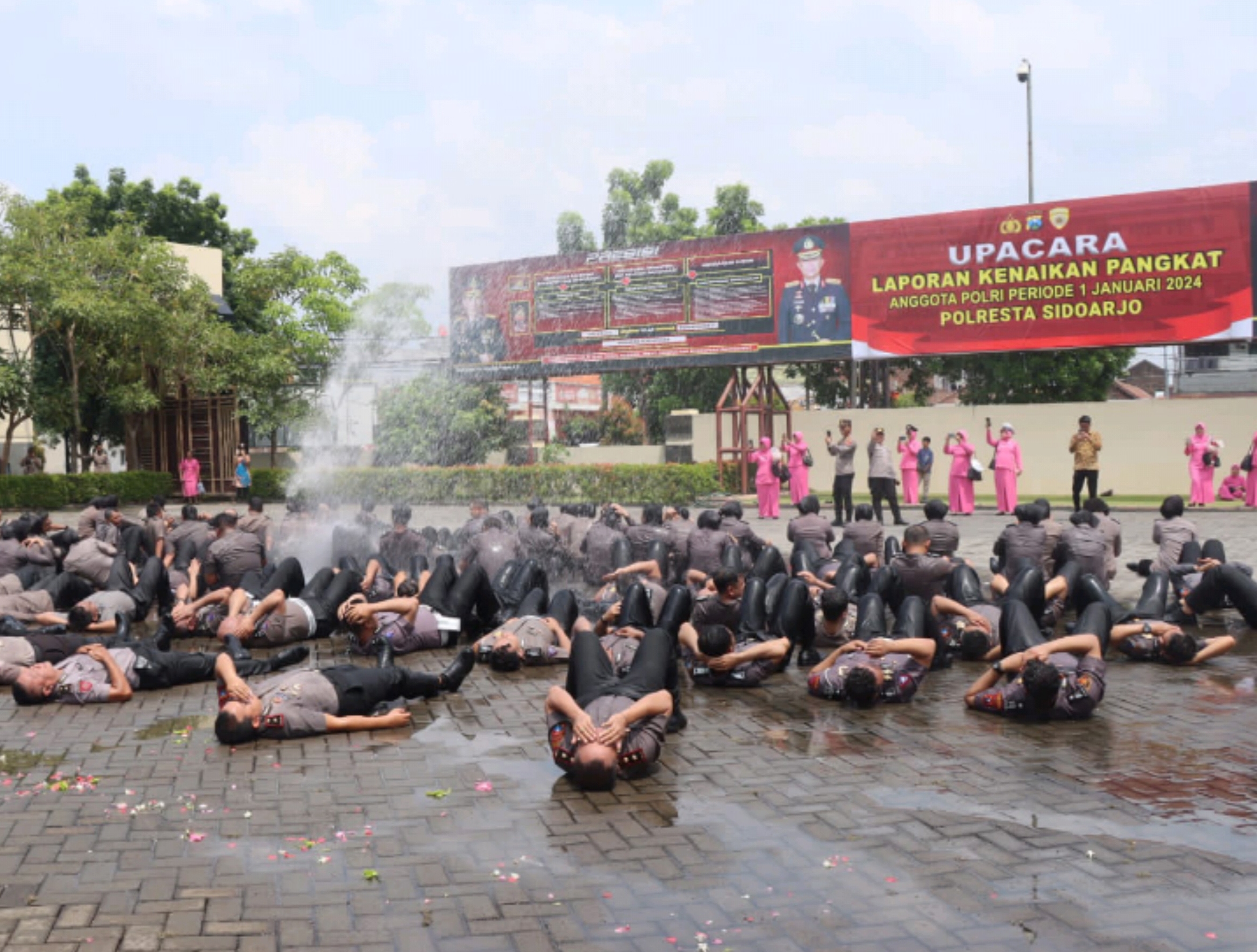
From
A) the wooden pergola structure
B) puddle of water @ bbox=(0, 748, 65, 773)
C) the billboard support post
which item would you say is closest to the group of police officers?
puddle of water @ bbox=(0, 748, 65, 773)

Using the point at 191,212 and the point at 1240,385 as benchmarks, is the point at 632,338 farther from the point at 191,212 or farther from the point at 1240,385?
the point at 191,212

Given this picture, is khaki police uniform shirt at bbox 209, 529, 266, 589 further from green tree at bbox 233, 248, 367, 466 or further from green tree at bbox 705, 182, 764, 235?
green tree at bbox 705, 182, 764, 235

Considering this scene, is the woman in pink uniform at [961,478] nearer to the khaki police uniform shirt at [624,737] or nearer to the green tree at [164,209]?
the khaki police uniform shirt at [624,737]

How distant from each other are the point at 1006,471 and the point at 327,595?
1482 centimetres

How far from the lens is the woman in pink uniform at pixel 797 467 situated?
2311 cm

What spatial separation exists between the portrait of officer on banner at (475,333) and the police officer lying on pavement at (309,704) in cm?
2355

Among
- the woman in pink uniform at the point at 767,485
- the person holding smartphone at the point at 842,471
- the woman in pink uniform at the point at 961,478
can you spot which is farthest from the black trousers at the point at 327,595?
the woman in pink uniform at the point at 961,478

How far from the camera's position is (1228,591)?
30.5 ft

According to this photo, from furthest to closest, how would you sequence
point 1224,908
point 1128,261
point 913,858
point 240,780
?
1. point 1128,261
2. point 240,780
3. point 913,858
4. point 1224,908

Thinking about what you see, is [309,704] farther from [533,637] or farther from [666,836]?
[666,836]

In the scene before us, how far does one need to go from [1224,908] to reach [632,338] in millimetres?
24586

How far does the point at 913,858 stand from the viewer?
4.72 m

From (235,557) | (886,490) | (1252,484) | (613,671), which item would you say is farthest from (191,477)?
(613,671)

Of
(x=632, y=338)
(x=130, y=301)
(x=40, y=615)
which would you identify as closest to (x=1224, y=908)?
(x=40, y=615)
